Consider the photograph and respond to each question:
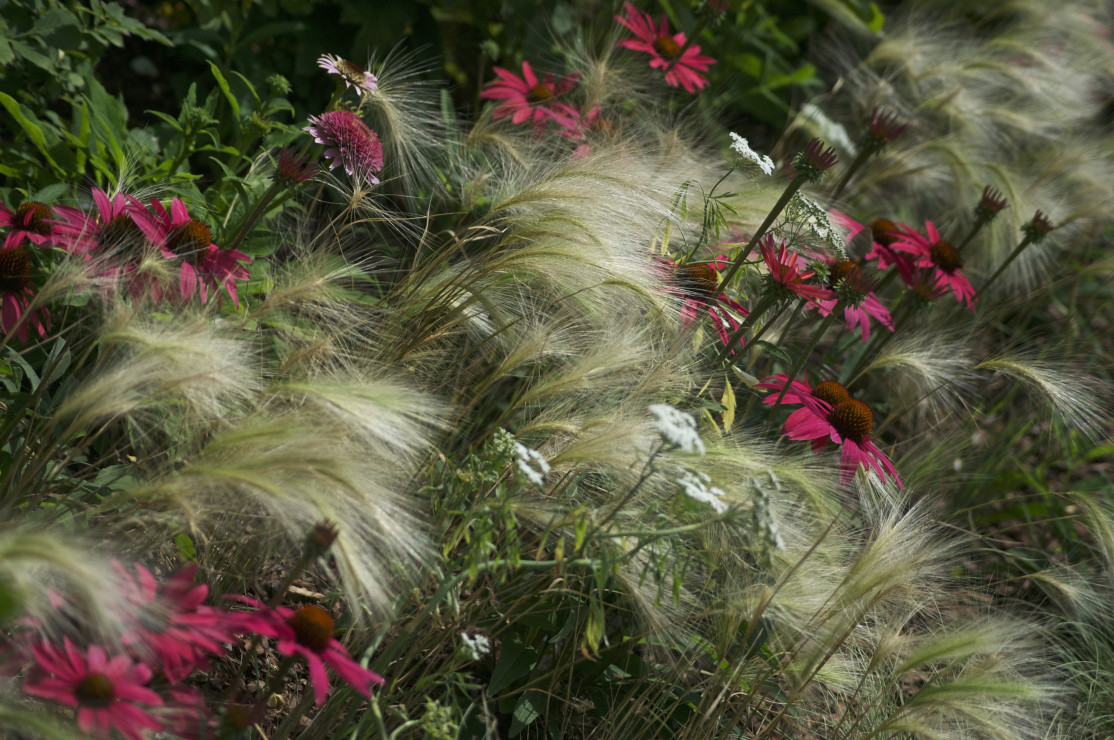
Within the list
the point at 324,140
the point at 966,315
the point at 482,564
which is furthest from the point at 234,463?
the point at 966,315

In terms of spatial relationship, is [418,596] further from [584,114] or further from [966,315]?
[966,315]

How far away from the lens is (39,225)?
1.57m

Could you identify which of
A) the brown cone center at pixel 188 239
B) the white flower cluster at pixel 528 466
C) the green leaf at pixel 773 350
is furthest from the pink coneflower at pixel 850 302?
the brown cone center at pixel 188 239

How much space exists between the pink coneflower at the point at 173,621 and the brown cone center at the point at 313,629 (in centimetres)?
8

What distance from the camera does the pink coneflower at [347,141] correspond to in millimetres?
1774

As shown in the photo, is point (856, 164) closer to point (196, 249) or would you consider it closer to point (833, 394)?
point (833, 394)

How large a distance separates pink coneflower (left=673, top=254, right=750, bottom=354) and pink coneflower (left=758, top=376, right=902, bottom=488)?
0.16 meters

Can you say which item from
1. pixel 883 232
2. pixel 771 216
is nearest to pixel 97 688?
pixel 771 216

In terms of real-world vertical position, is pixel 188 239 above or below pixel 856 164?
below

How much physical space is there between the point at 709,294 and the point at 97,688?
49.5 inches

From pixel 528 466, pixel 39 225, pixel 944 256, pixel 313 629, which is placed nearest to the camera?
pixel 313 629

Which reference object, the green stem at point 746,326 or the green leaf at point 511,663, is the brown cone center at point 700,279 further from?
the green leaf at point 511,663

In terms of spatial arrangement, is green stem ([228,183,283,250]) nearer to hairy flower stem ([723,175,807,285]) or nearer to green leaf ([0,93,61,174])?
green leaf ([0,93,61,174])

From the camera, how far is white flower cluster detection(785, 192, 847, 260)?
1773 millimetres
